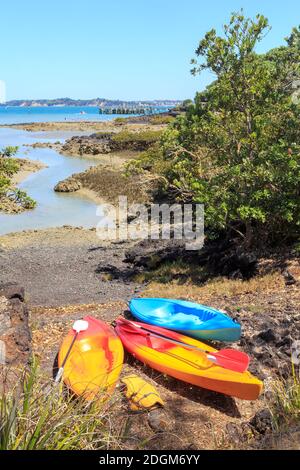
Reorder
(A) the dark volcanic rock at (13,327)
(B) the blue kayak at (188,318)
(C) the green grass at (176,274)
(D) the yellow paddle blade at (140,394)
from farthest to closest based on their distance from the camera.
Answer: (C) the green grass at (176,274) → (B) the blue kayak at (188,318) → (A) the dark volcanic rock at (13,327) → (D) the yellow paddle blade at (140,394)

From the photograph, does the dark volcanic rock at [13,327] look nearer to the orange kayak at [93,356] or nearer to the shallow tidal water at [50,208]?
the orange kayak at [93,356]

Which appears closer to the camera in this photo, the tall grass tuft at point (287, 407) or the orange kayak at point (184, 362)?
the tall grass tuft at point (287, 407)

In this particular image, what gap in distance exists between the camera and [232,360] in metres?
7.74

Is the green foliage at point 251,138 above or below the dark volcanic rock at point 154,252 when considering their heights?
above

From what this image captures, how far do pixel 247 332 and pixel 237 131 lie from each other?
8527 millimetres

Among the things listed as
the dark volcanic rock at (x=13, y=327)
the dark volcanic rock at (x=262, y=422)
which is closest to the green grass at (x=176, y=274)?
the dark volcanic rock at (x=13, y=327)

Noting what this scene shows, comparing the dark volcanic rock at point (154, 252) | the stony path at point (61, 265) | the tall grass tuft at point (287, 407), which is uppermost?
the tall grass tuft at point (287, 407)

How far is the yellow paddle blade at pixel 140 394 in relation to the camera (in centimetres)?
668

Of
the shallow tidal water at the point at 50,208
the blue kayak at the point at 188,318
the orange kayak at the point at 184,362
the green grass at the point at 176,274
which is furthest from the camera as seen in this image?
the shallow tidal water at the point at 50,208

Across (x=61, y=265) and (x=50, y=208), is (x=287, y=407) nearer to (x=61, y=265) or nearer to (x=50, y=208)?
(x=61, y=265)

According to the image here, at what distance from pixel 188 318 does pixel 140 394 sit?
138 inches

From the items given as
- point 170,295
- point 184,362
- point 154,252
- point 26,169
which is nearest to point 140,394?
point 184,362

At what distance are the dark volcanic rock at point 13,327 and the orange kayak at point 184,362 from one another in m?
1.98

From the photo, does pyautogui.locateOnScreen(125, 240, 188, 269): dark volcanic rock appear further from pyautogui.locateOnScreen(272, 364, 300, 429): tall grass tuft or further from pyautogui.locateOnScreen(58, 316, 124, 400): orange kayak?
pyautogui.locateOnScreen(272, 364, 300, 429): tall grass tuft
